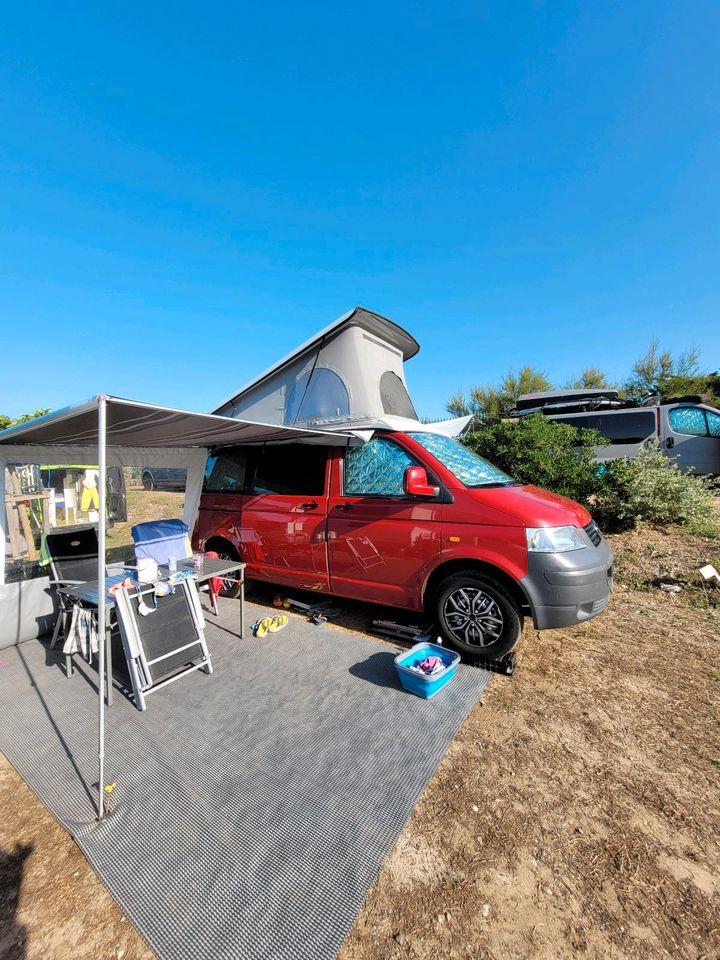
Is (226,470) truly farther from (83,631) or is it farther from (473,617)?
(473,617)

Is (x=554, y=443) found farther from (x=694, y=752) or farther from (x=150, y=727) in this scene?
(x=150, y=727)

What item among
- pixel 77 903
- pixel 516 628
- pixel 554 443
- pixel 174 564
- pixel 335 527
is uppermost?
pixel 554 443

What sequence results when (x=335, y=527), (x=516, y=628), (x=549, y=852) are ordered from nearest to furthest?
(x=549, y=852) → (x=516, y=628) → (x=335, y=527)

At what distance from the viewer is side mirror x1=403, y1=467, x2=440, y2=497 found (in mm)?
3309

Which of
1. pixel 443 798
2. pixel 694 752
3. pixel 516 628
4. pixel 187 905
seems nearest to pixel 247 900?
pixel 187 905

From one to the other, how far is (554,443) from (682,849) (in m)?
6.38

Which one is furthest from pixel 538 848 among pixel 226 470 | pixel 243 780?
pixel 226 470

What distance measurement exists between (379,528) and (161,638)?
79.3 inches

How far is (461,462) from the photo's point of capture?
3.76 m

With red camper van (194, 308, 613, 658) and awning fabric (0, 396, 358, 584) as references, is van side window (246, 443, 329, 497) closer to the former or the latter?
red camper van (194, 308, 613, 658)

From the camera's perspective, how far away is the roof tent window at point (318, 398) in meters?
4.48

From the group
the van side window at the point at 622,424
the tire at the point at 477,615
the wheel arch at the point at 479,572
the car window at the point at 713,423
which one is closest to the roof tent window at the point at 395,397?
the wheel arch at the point at 479,572

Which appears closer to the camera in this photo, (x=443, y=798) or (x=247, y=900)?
(x=247, y=900)

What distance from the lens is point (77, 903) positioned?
1.60m
